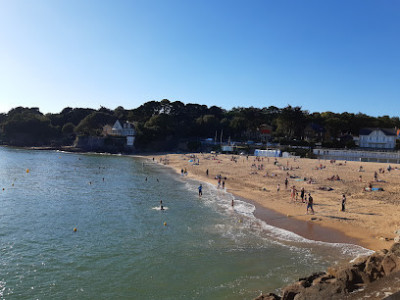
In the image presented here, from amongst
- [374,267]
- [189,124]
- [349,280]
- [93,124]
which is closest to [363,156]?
[374,267]

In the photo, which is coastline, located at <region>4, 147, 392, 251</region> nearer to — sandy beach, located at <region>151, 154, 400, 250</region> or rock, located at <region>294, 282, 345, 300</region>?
sandy beach, located at <region>151, 154, 400, 250</region>

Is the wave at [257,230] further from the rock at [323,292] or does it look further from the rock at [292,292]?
→ the rock at [323,292]

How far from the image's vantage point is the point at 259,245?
54.5ft

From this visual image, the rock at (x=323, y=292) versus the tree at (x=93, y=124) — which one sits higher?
the tree at (x=93, y=124)

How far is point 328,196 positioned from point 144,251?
19395 millimetres

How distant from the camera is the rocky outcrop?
7941 mm

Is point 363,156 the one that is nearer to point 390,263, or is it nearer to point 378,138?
point 378,138

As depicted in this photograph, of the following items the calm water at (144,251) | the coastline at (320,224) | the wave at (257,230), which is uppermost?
the coastline at (320,224)

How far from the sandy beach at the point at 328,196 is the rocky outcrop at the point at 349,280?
8.02m

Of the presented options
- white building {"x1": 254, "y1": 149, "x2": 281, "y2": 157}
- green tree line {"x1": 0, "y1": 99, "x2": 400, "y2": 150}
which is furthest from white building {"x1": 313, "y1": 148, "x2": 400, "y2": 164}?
green tree line {"x1": 0, "y1": 99, "x2": 400, "y2": 150}

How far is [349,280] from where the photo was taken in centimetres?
838

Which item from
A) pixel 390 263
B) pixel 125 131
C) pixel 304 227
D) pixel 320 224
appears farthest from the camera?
pixel 125 131

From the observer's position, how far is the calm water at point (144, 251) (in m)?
12.2

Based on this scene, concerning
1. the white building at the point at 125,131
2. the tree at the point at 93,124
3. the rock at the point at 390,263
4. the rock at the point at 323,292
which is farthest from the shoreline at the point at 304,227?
the tree at the point at 93,124
